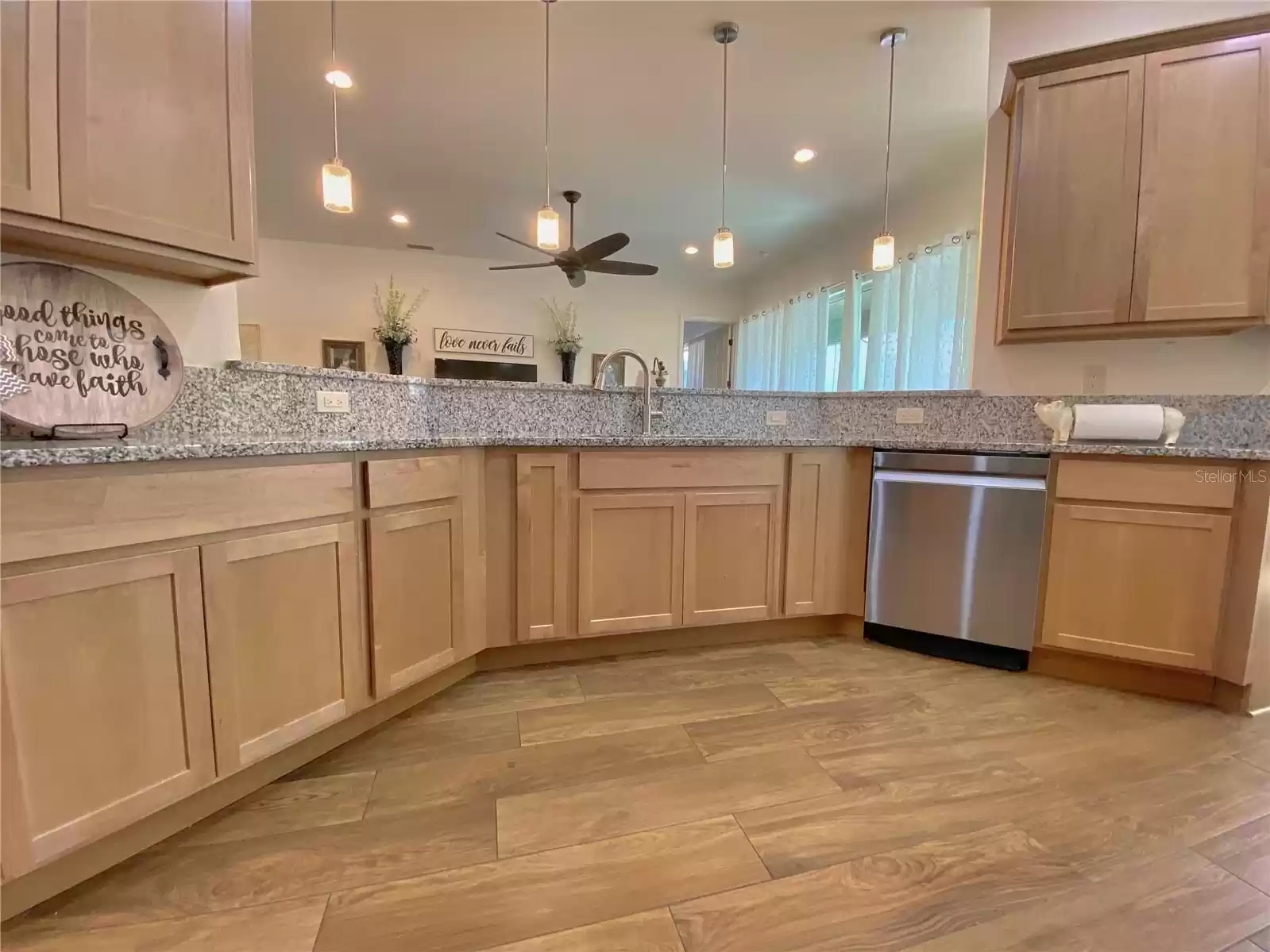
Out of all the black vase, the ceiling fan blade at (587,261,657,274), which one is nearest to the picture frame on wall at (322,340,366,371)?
the black vase

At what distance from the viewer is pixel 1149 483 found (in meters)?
1.84

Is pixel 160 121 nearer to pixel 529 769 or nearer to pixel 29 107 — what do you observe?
pixel 29 107

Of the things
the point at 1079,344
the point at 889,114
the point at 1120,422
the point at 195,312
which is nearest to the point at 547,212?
the point at 195,312

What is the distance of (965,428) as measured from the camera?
2.43m

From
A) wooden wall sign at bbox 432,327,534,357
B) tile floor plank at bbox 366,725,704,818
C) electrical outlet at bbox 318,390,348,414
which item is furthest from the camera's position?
wooden wall sign at bbox 432,327,534,357

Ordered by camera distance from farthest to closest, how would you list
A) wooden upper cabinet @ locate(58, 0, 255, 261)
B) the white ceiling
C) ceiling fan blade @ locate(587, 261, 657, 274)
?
ceiling fan blade @ locate(587, 261, 657, 274) → the white ceiling → wooden upper cabinet @ locate(58, 0, 255, 261)

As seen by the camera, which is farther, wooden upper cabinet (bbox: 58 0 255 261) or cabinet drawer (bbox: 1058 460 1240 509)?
cabinet drawer (bbox: 1058 460 1240 509)

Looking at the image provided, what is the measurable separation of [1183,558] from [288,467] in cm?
277

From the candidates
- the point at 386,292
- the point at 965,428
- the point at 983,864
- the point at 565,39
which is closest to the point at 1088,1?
the point at 965,428

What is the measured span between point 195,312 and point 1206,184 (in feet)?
11.0

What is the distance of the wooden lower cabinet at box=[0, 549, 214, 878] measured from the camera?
3.07 ft

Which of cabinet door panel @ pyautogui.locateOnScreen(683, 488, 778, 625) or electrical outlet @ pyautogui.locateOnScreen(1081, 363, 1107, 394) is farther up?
electrical outlet @ pyautogui.locateOnScreen(1081, 363, 1107, 394)

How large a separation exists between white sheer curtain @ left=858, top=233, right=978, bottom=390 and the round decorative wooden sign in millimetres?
4093

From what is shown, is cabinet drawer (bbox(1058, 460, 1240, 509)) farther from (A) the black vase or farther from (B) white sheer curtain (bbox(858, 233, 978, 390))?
(A) the black vase
